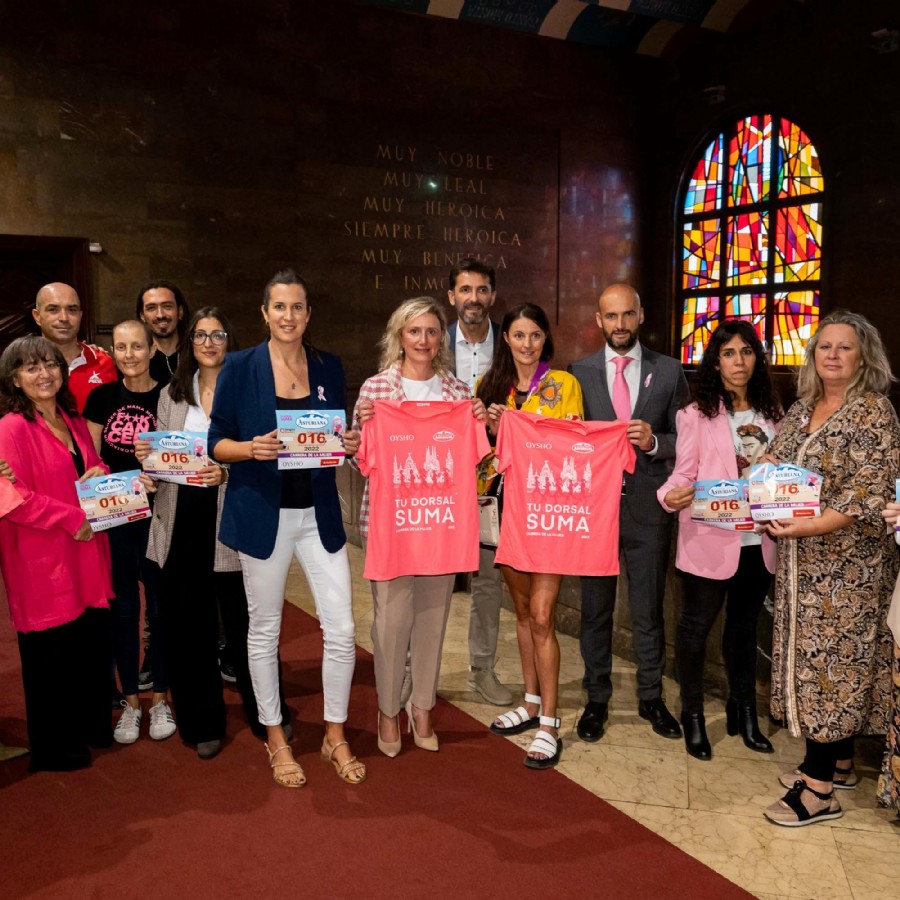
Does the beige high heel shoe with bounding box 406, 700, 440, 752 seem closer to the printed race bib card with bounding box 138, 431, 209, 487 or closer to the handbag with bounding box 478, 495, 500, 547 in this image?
the handbag with bounding box 478, 495, 500, 547

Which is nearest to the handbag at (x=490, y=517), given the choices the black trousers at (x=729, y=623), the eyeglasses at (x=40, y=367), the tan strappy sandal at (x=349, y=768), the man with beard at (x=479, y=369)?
the man with beard at (x=479, y=369)

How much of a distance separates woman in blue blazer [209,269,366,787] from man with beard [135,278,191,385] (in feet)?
2.73

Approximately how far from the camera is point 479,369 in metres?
4.07

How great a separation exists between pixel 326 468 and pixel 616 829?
159 cm

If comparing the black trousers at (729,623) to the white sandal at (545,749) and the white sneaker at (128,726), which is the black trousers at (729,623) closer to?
the white sandal at (545,749)

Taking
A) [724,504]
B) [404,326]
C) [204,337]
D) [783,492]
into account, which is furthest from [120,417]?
[783,492]

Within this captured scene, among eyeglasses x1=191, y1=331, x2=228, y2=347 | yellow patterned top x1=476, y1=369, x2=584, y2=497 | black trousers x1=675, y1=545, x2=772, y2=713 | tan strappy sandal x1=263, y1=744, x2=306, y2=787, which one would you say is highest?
eyeglasses x1=191, y1=331, x2=228, y2=347

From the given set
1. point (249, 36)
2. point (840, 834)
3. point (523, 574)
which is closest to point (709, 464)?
point (523, 574)

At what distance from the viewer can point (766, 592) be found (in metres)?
3.42

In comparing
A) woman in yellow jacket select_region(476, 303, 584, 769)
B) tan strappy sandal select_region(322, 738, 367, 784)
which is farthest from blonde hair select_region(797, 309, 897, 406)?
→ tan strappy sandal select_region(322, 738, 367, 784)

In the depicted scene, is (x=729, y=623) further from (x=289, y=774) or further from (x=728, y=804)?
(x=289, y=774)

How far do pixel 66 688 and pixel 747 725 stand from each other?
2727 millimetres

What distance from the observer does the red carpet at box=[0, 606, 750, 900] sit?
2.52 meters

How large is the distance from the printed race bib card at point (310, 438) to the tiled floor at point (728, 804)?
1.44 metres
